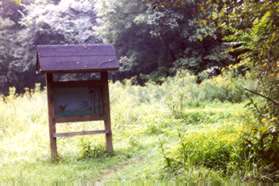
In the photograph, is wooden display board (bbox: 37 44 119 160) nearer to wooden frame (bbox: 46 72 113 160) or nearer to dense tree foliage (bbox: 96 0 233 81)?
wooden frame (bbox: 46 72 113 160)

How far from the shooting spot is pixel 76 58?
746 centimetres

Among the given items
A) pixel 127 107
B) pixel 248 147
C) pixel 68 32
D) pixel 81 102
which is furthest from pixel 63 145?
pixel 68 32

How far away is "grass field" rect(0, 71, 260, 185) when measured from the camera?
210 inches

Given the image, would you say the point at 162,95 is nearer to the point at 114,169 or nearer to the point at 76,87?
the point at 76,87

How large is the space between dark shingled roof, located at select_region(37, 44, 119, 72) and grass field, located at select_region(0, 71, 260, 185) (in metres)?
1.35

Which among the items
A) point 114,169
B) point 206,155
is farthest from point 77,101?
point 206,155

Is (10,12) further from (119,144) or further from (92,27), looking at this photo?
(119,144)

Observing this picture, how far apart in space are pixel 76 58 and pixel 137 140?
2.15 meters

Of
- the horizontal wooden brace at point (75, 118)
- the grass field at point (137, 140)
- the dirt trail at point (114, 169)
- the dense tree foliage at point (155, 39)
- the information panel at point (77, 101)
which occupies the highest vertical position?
the dense tree foliage at point (155, 39)

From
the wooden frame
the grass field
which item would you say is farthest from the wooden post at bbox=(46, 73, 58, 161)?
the grass field

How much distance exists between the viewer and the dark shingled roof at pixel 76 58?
7.25m

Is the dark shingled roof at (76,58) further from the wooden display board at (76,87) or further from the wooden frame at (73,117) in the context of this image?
the wooden frame at (73,117)

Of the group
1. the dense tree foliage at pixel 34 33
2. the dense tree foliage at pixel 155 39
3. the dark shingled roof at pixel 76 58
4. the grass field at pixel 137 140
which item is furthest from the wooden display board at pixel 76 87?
the dense tree foliage at pixel 34 33

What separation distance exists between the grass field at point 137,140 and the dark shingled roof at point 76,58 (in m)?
1.35
